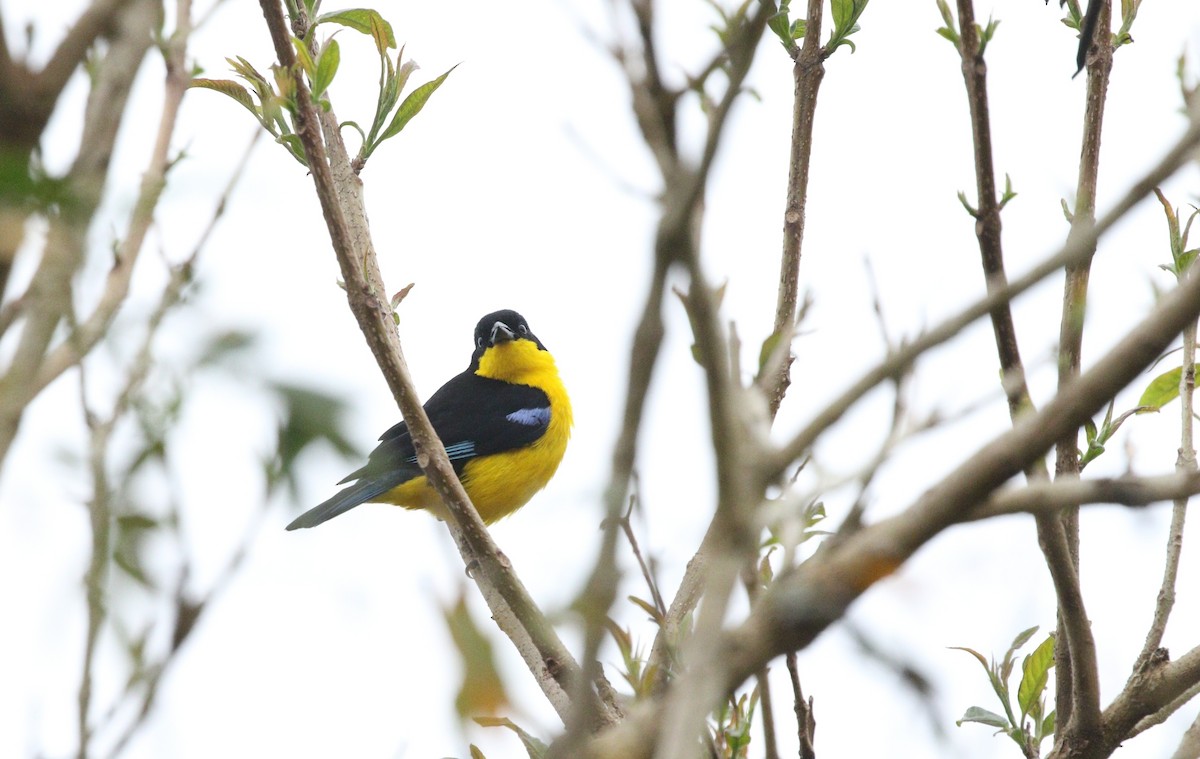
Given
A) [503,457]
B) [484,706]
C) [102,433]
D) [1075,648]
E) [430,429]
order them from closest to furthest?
[484,706] → [102,433] → [1075,648] → [430,429] → [503,457]

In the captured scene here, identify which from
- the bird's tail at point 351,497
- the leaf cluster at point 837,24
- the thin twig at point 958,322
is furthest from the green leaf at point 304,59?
the bird's tail at point 351,497

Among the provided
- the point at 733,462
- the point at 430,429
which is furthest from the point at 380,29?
the point at 733,462

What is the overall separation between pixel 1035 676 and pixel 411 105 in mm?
2483

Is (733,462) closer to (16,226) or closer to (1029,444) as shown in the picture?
(1029,444)

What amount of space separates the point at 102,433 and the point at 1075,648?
6.29 feet

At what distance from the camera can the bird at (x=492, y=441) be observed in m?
6.66

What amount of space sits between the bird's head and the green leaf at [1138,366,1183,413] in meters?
4.88

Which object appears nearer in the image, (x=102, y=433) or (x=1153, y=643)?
(x=102, y=433)

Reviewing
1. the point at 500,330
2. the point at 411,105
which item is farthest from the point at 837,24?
the point at 500,330

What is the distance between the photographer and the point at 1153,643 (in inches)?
111

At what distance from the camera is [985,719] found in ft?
10.5

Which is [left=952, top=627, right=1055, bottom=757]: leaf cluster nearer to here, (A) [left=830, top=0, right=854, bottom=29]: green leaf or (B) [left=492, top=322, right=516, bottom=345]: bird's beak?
(A) [left=830, top=0, right=854, bottom=29]: green leaf

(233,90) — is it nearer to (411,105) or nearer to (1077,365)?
(411,105)

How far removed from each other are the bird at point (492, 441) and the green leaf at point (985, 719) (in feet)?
12.1
